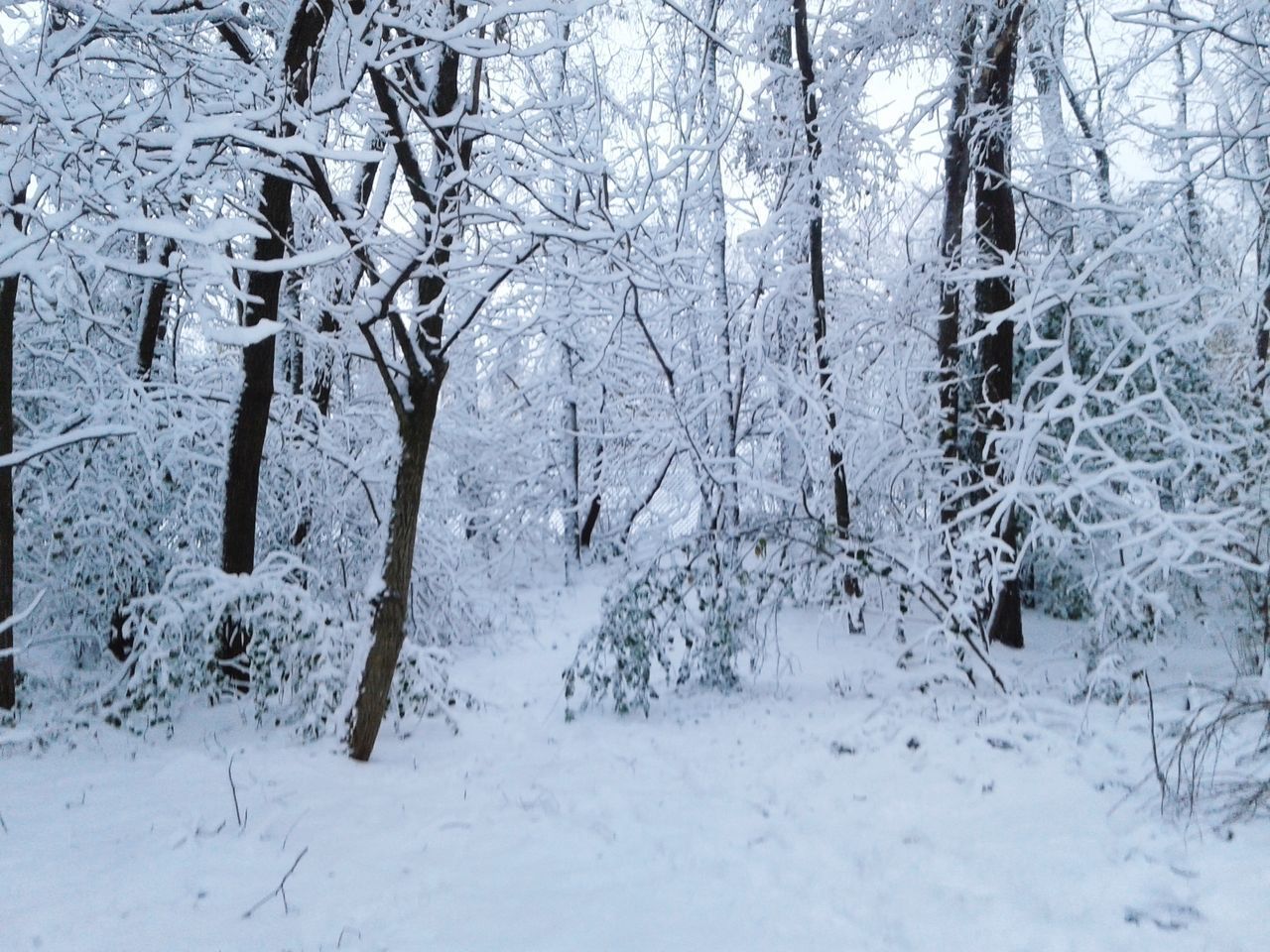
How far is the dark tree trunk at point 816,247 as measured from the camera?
30.4 ft

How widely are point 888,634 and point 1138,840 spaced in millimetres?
5603

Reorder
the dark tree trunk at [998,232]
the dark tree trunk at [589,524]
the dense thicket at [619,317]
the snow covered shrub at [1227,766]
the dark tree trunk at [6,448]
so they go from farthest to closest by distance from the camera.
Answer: the dark tree trunk at [589,524]
the dark tree trunk at [998,232]
the dark tree trunk at [6,448]
the dense thicket at [619,317]
the snow covered shrub at [1227,766]

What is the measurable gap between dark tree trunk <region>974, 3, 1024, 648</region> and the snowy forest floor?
2.63 metres

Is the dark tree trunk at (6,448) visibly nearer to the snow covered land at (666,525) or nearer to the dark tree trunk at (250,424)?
the snow covered land at (666,525)

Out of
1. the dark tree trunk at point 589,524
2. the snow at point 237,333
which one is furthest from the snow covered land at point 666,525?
the dark tree trunk at point 589,524

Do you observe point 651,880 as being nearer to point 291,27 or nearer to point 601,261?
point 601,261

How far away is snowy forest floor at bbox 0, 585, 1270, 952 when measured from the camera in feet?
10.6

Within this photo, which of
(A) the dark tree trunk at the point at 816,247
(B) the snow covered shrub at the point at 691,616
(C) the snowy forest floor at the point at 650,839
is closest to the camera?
(C) the snowy forest floor at the point at 650,839

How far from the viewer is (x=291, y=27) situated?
606 centimetres

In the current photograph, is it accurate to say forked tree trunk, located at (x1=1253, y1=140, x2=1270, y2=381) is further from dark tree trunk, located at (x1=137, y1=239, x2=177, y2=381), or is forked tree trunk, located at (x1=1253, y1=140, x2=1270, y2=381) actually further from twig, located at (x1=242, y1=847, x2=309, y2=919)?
dark tree trunk, located at (x1=137, y1=239, x2=177, y2=381)

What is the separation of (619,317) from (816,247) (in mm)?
4202

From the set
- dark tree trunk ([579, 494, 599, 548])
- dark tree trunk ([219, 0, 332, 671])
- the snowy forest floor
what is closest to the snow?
the snowy forest floor

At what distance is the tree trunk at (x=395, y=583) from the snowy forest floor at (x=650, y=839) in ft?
1.00

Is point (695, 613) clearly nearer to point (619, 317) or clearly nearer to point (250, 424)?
point (619, 317)
